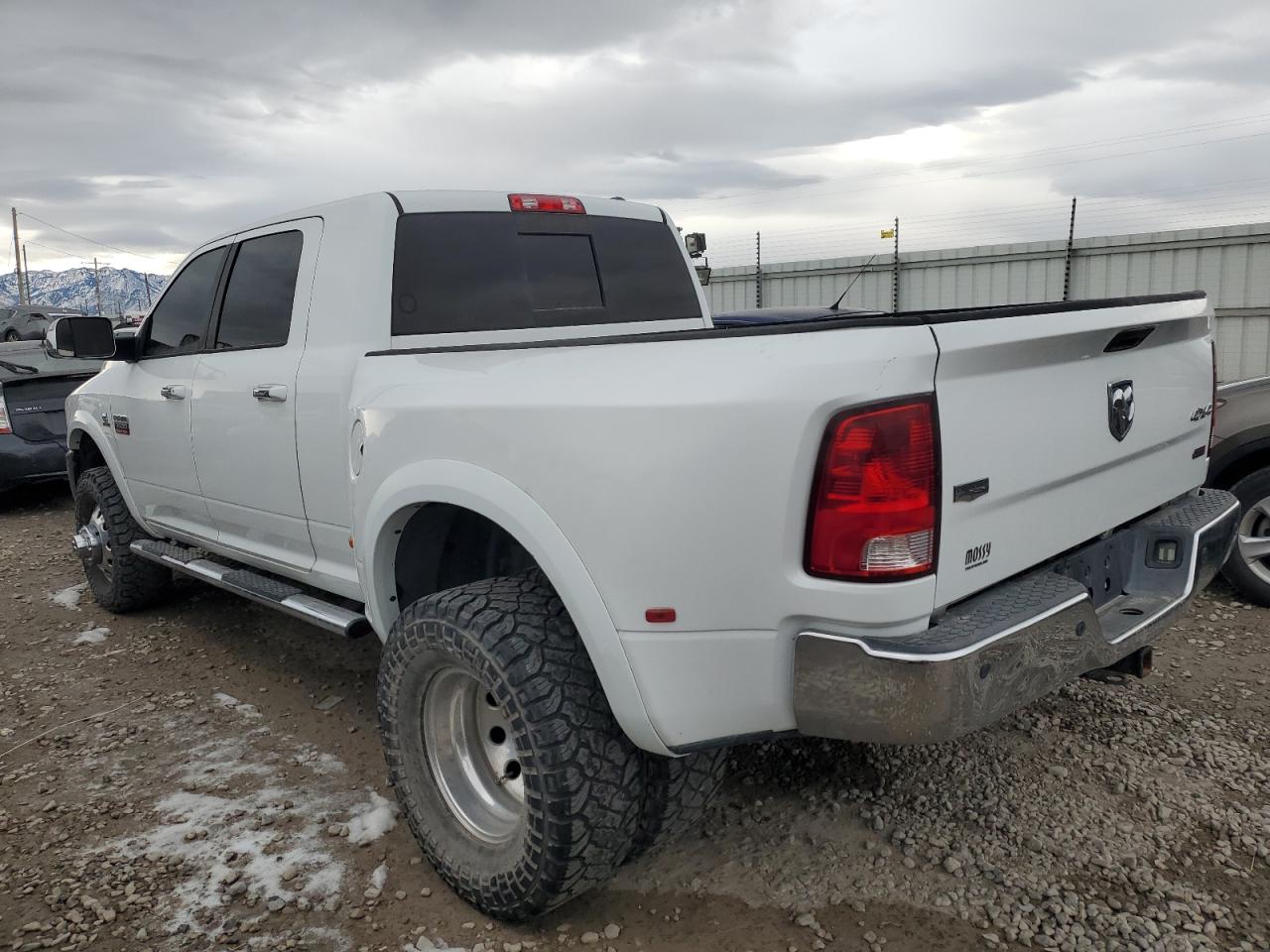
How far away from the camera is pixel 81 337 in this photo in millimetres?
4164

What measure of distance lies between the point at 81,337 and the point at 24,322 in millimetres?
22035

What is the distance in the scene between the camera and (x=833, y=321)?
6.62ft

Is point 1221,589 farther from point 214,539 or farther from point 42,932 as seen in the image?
point 42,932

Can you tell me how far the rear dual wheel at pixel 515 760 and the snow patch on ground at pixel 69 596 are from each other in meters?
3.87

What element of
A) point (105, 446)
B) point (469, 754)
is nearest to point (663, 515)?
point (469, 754)

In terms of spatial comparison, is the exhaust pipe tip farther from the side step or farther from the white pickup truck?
the side step

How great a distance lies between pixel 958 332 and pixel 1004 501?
16.0 inches

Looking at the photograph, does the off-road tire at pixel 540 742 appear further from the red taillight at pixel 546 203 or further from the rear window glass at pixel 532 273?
the red taillight at pixel 546 203

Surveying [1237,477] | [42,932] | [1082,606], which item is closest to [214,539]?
[42,932]

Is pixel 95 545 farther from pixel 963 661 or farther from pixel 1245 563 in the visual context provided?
pixel 1245 563

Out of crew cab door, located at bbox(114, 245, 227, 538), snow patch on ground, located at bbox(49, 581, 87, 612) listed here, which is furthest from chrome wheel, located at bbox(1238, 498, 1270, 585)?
snow patch on ground, located at bbox(49, 581, 87, 612)

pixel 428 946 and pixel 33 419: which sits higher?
pixel 33 419

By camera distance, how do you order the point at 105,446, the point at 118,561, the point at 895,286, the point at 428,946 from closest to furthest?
the point at 428,946
the point at 105,446
the point at 118,561
the point at 895,286

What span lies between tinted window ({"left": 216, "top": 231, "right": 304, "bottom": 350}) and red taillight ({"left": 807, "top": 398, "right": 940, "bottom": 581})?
2.30m
